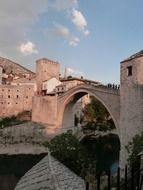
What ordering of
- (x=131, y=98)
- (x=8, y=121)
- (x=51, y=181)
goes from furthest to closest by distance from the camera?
1. (x=8, y=121)
2. (x=131, y=98)
3. (x=51, y=181)

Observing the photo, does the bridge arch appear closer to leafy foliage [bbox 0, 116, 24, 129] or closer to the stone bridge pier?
the stone bridge pier

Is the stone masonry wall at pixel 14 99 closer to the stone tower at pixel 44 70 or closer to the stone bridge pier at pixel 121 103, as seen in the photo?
the stone tower at pixel 44 70

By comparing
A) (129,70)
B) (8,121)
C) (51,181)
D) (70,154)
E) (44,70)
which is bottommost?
(70,154)

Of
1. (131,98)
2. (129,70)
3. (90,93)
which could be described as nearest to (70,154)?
(131,98)

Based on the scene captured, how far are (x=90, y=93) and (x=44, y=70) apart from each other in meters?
18.0

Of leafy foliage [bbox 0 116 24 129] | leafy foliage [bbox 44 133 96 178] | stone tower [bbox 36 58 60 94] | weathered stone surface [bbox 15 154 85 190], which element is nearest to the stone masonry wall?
leafy foliage [bbox 0 116 24 129]

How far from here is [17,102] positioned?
45625 mm

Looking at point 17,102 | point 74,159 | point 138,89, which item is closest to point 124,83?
point 138,89

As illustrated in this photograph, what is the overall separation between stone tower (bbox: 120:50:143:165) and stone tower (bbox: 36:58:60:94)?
2747cm

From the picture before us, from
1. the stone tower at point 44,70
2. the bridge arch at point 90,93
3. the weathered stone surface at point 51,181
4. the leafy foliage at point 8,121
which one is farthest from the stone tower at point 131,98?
the stone tower at point 44,70

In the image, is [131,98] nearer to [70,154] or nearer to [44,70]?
[70,154]

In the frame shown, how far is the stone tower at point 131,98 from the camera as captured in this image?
21.4 meters

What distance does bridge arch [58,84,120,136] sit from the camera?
27473mm

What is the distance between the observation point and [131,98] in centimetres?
2211
